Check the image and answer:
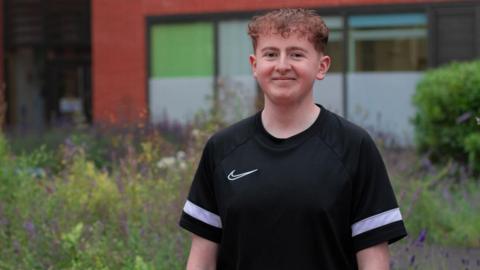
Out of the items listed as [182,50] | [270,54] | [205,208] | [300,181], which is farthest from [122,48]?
[300,181]

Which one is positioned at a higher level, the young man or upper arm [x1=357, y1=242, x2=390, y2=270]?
the young man

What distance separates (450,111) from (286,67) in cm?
791

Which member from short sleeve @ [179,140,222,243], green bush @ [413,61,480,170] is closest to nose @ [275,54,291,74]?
short sleeve @ [179,140,222,243]

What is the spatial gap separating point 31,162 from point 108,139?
4933mm

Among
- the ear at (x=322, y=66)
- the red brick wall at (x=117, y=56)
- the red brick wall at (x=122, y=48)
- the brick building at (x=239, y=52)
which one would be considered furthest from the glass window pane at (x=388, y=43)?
the ear at (x=322, y=66)

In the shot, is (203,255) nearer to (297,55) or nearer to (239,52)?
(297,55)

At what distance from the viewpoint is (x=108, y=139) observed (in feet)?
39.7

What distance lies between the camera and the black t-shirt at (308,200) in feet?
7.84

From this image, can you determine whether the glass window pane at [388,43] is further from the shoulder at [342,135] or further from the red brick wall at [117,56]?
the shoulder at [342,135]

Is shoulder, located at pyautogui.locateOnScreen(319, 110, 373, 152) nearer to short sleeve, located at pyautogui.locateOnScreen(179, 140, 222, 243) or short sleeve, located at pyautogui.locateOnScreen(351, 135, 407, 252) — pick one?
short sleeve, located at pyautogui.locateOnScreen(351, 135, 407, 252)

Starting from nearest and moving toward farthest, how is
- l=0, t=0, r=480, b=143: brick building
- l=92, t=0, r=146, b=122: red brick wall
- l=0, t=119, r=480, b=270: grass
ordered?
1. l=0, t=119, r=480, b=270: grass
2. l=0, t=0, r=480, b=143: brick building
3. l=92, t=0, r=146, b=122: red brick wall

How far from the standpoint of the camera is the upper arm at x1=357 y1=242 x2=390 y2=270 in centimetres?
240

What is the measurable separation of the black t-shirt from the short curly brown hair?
227mm

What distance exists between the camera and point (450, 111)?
1002 cm
